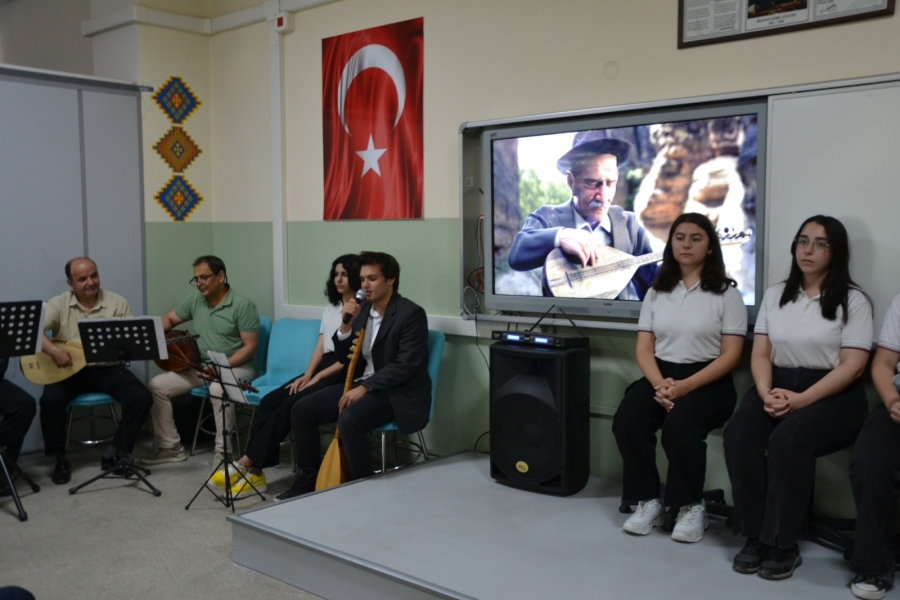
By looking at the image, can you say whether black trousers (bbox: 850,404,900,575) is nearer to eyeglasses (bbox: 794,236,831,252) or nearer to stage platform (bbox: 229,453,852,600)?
stage platform (bbox: 229,453,852,600)

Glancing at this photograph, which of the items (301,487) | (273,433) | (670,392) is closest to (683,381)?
(670,392)

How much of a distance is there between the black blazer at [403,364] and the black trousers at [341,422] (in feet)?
0.21

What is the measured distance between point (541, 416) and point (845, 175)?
1.58m

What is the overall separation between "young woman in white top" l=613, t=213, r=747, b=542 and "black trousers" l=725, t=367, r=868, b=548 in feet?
0.65

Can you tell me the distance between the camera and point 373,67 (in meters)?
4.97

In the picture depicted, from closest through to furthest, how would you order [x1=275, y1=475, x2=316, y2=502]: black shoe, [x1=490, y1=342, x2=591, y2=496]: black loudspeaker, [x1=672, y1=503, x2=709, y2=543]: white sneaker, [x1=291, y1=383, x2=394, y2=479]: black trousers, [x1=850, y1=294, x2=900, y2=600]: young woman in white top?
[x1=850, y1=294, x2=900, y2=600]: young woman in white top
[x1=672, y1=503, x2=709, y2=543]: white sneaker
[x1=490, y1=342, x2=591, y2=496]: black loudspeaker
[x1=291, y1=383, x2=394, y2=479]: black trousers
[x1=275, y1=475, x2=316, y2=502]: black shoe

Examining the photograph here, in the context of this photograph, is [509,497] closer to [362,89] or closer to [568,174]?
[568,174]

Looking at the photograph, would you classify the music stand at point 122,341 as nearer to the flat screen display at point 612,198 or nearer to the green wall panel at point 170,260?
the green wall panel at point 170,260

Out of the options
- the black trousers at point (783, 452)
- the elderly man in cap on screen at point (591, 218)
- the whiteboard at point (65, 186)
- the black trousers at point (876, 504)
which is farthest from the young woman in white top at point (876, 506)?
the whiteboard at point (65, 186)

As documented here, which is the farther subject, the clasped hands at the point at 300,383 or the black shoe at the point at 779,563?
the clasped hands at the point at 300,383

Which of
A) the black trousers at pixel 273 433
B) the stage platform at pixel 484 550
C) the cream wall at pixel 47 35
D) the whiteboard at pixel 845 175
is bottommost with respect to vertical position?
the stage platform at pixel 484 550

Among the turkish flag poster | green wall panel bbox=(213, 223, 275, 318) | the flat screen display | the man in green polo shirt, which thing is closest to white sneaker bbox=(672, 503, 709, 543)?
the flat screen display

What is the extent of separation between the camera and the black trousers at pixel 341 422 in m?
4.13

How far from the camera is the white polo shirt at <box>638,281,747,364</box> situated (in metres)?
3.49
